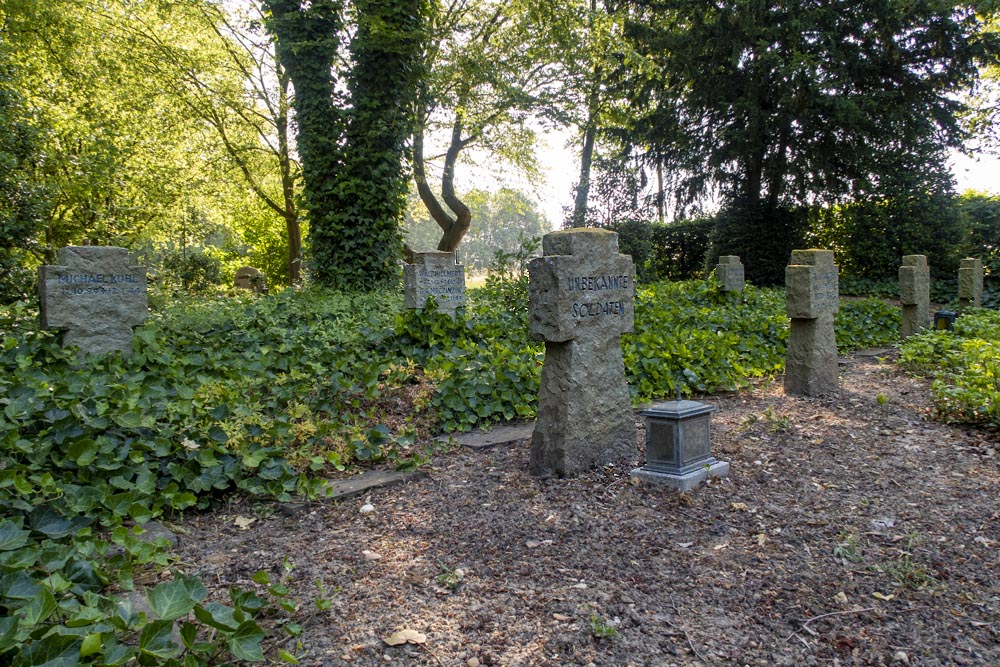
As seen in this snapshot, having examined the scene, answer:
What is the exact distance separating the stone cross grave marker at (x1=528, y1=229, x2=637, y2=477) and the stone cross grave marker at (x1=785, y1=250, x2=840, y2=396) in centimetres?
269

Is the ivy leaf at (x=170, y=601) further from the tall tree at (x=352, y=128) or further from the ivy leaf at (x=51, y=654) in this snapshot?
the tall tree at (x=352, y=128)

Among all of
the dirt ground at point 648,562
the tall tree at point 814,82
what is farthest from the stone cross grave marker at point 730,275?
the dirt ground at point 648,562

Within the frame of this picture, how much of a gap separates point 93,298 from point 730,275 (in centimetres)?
946

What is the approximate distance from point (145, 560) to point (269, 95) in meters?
16.8

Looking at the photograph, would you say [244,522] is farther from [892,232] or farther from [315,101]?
[892,232]

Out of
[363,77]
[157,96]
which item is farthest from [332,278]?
[157,96]

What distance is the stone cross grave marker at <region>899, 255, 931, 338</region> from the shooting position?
31.0 feet

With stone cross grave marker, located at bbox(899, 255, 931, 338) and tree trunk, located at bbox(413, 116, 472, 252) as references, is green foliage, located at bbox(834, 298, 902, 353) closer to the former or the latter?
stone cross grave marker, located at bbox(899, 255, 931, 338)

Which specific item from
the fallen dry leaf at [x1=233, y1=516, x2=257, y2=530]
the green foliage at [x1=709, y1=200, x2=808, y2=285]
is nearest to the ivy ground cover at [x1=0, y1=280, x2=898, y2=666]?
the fallen dry leaf at [x1=233, y1=516, x2=257, y2=530]

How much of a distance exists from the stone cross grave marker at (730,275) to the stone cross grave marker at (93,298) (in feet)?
29.1

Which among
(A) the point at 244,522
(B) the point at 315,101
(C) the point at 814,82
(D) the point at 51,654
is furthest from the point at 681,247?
(D) the point at 51,654

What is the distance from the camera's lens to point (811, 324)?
6305mm

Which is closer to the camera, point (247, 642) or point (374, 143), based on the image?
point (247, 642)

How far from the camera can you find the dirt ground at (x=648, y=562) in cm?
231
